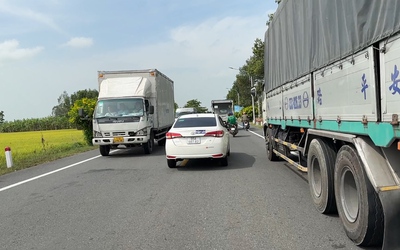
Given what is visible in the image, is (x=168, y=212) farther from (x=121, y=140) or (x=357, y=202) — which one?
(x=121, y=140)

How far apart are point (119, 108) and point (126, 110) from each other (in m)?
0.31

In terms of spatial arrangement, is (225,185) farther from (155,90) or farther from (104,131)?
(155,90)

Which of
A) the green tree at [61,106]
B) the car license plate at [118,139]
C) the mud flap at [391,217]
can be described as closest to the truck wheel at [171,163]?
the car license plate at [118,139]

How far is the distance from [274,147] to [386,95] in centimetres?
735

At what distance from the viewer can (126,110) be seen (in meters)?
15.4

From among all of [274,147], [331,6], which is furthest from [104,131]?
[331,6]

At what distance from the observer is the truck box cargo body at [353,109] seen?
11.7 ft

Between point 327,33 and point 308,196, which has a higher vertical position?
point 327,33

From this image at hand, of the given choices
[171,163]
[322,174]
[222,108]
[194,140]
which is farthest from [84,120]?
[322,174]

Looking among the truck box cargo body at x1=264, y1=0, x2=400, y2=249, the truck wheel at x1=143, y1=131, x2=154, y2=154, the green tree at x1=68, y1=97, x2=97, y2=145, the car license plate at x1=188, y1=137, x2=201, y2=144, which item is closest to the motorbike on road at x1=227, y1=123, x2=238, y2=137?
the green tree at x1=68, y1=97, x2=97, y2=145

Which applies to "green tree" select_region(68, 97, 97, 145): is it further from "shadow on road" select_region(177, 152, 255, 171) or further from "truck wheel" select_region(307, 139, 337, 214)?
"truck wheel" select_region(307, 139, 337, 214)

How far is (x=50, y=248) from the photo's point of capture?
474 centimetres

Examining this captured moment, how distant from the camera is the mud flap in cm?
354

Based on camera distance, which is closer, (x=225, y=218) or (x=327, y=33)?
(x=327, y=33)
